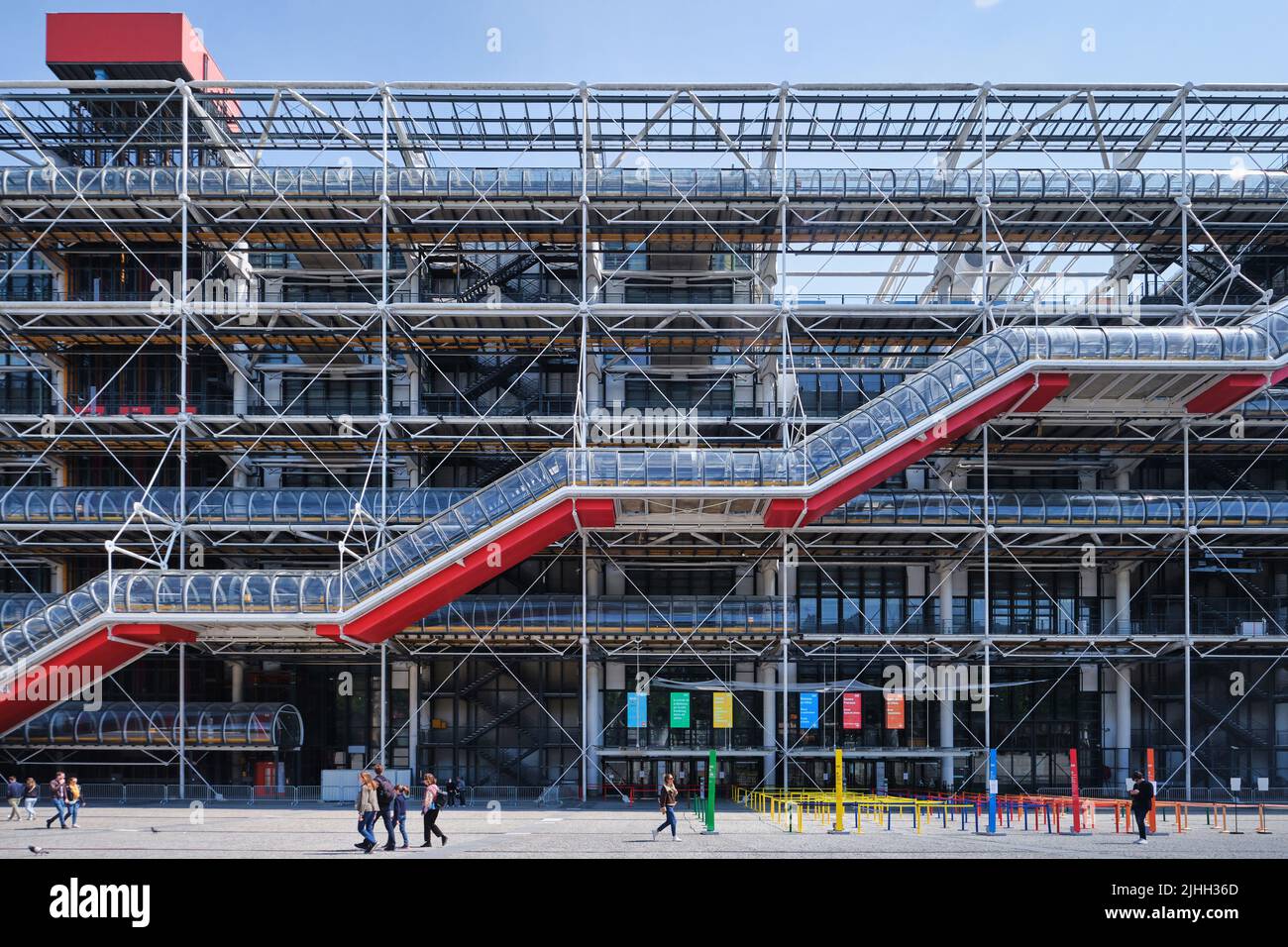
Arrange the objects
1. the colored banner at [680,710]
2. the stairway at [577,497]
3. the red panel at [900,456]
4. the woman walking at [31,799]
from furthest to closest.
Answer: the colored banner at [680,710], the red panel at [900,456], the stairway at [577,497], the woman walking at [31,799]

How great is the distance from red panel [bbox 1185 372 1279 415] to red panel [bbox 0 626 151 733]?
26.6 m

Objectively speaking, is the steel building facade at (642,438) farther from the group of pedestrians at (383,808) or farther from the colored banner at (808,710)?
the group of pedestrians at (383,808)

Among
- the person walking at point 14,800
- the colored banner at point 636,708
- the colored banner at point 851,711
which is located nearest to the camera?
the person walking at point 14,800

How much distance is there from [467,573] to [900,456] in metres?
10.5

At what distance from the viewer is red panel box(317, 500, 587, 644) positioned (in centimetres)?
2828

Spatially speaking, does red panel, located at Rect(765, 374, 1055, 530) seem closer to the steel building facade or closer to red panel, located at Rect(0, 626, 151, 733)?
the steel building facade

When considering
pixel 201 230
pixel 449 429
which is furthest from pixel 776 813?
pixel 201 230

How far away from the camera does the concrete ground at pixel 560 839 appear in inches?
735

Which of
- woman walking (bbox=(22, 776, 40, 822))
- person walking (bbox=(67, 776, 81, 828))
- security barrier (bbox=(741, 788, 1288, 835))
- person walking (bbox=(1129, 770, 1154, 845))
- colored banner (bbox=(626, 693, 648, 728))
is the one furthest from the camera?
colored banner (bbox=(626, 693, 648, 728))

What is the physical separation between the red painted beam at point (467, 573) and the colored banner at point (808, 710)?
23.8 ft

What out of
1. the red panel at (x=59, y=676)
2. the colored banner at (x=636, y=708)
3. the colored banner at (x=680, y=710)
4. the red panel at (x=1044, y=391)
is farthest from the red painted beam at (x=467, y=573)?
the red panel at (x=1044, y=391)

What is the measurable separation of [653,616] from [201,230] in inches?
618

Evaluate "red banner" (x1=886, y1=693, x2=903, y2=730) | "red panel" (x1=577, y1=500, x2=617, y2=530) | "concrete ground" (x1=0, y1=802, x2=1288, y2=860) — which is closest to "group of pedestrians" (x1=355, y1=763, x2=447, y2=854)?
"concrete ground" (x1=0, y1=802, x2=1288, y2=860)

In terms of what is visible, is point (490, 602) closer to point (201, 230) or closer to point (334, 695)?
point (334, 695)
